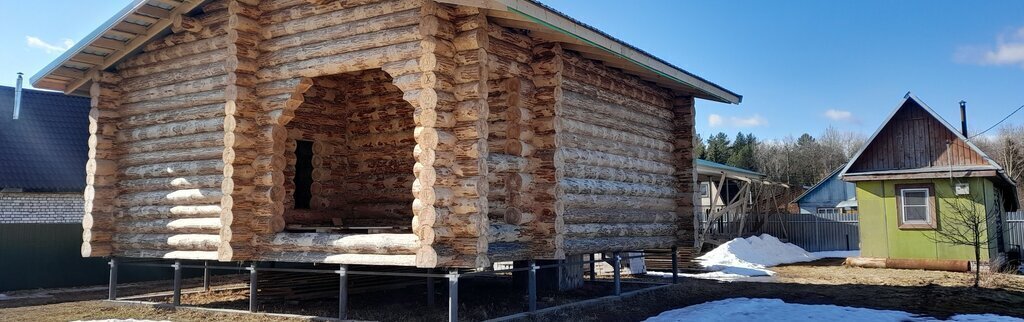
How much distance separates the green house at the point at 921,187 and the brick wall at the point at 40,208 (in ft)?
69.7

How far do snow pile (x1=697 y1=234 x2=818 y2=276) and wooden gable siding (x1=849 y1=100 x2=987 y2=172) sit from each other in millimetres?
4414

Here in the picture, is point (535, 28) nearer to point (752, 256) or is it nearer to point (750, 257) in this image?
point (750, 257)

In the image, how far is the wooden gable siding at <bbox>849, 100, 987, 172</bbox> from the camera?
764 inches

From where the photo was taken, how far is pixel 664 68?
13609 mm

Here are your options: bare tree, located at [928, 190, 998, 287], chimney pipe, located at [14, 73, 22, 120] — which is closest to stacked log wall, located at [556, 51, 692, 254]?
bare tree, located at [928, 190, 998, 287]

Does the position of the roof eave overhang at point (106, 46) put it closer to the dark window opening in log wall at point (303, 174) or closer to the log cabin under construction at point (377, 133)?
the log cabin under construction at point (377, 133)

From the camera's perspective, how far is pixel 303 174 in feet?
A: 48.3

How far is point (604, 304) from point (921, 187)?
39.3ft

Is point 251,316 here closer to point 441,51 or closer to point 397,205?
point 397,205

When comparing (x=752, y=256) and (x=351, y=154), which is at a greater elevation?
(x=351, y=154)

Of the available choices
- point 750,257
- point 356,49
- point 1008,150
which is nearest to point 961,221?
point 750,257

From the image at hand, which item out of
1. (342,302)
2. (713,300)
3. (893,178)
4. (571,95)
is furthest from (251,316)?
(893,178)

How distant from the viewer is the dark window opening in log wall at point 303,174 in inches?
577

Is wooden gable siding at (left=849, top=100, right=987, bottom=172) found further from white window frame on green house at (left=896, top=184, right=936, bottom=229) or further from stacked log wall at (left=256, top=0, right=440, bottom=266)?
stacked log wall at (left=256, top=0, right=440, bottom=266)
